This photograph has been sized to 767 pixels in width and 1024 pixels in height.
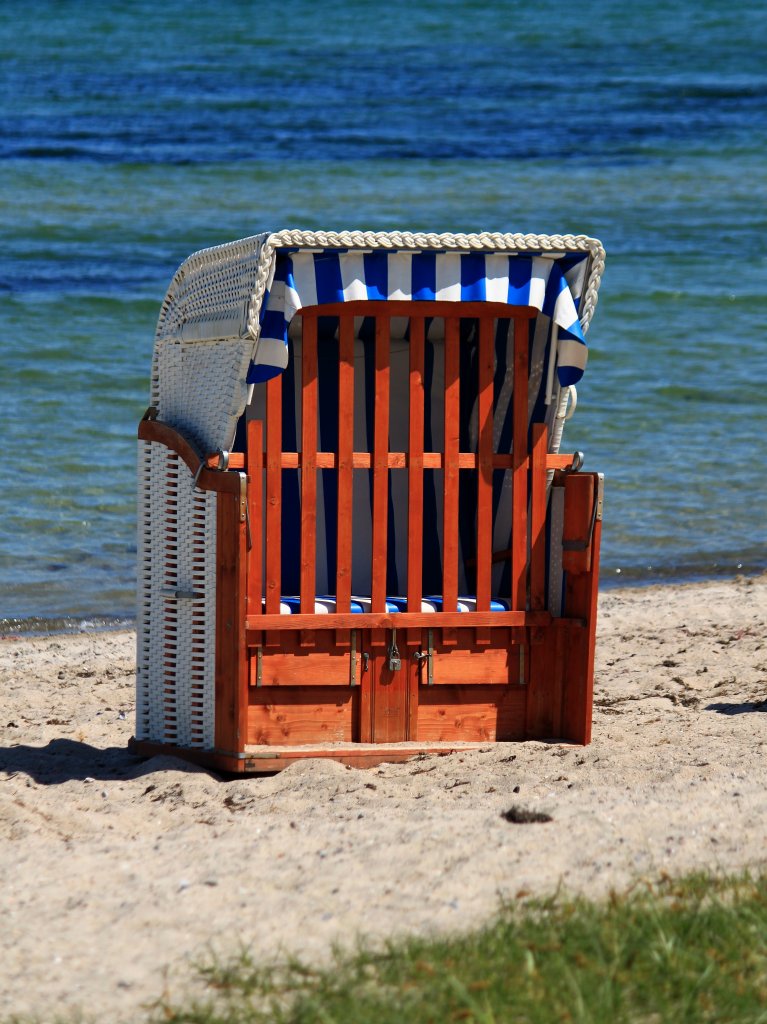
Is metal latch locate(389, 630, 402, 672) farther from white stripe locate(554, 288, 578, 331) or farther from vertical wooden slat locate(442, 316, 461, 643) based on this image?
white stripe locate(554, 288, 578, 331)

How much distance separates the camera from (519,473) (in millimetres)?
5359

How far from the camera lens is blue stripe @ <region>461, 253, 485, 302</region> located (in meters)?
5.03

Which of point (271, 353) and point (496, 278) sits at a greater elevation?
point (496, 278)

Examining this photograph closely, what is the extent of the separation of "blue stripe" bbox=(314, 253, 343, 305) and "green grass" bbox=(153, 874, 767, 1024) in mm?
2339

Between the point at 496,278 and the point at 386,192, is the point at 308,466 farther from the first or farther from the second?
the point at 386,192

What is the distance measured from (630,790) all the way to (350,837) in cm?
98

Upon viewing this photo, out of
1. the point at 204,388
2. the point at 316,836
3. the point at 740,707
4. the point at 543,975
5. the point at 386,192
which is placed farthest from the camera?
the point at 386,192

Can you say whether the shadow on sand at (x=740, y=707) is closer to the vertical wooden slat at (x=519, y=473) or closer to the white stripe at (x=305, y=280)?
the vertical wooden slat at (x=519, y=473)

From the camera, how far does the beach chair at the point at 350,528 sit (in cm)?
499

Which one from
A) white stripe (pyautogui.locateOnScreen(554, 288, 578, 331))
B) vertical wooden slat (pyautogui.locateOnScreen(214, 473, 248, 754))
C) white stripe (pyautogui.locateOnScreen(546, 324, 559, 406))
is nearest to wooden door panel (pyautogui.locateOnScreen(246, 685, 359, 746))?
vertical wooden slat (pyautogui.locateOnScreen(214, 473, 248, 754))

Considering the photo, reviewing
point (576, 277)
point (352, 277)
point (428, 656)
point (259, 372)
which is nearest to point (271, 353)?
point (259, 372)

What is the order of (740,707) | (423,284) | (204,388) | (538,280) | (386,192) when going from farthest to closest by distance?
(386,192)
(740,707)
(204,388)
(538,280)
(423,284)

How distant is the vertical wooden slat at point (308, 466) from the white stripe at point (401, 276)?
36cm

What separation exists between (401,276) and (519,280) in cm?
44
